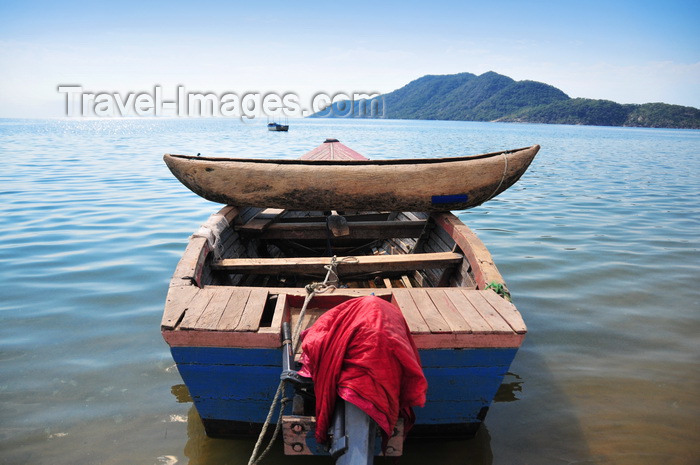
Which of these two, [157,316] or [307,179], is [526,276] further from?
[157,316]

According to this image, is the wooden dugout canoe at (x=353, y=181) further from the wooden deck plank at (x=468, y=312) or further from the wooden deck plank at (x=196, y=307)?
the wooden deck plank at (x=196, y=307)

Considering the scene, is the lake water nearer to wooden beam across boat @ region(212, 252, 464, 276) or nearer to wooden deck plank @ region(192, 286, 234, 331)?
wooden deck plank @ region(192, 286, 234, 331)

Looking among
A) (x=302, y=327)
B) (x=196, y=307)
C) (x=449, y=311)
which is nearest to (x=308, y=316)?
(x=302, y=327)

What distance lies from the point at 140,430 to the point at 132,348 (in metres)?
1.42

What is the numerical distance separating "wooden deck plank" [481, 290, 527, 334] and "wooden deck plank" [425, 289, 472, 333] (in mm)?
297

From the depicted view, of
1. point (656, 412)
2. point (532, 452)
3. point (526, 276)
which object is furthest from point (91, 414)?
point (526, 276)

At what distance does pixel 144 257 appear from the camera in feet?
24.0

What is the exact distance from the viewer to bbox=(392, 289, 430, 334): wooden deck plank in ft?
8.45

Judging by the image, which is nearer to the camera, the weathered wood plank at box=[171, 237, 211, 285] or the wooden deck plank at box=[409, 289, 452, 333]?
the wooden deck plank at box=[409, 289, 452, 333]

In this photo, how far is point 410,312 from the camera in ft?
9.18

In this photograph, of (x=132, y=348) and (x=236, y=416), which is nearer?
(x=236, y=416)

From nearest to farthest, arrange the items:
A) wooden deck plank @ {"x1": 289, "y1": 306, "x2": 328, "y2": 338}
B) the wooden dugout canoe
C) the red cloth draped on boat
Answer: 1. the red cloth draped on boat
2. wooden deck plank @ {"x1": 289, "y1": 306, "x2": 328, "y2": 338}
3. the wooden dugout canoe

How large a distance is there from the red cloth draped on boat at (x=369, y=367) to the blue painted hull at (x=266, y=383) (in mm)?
517

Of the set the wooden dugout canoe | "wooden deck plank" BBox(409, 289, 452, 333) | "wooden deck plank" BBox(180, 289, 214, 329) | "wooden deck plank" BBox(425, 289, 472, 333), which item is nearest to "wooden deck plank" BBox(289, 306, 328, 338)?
"wooden deck plank" BBox(180, 289, 214, 329)
